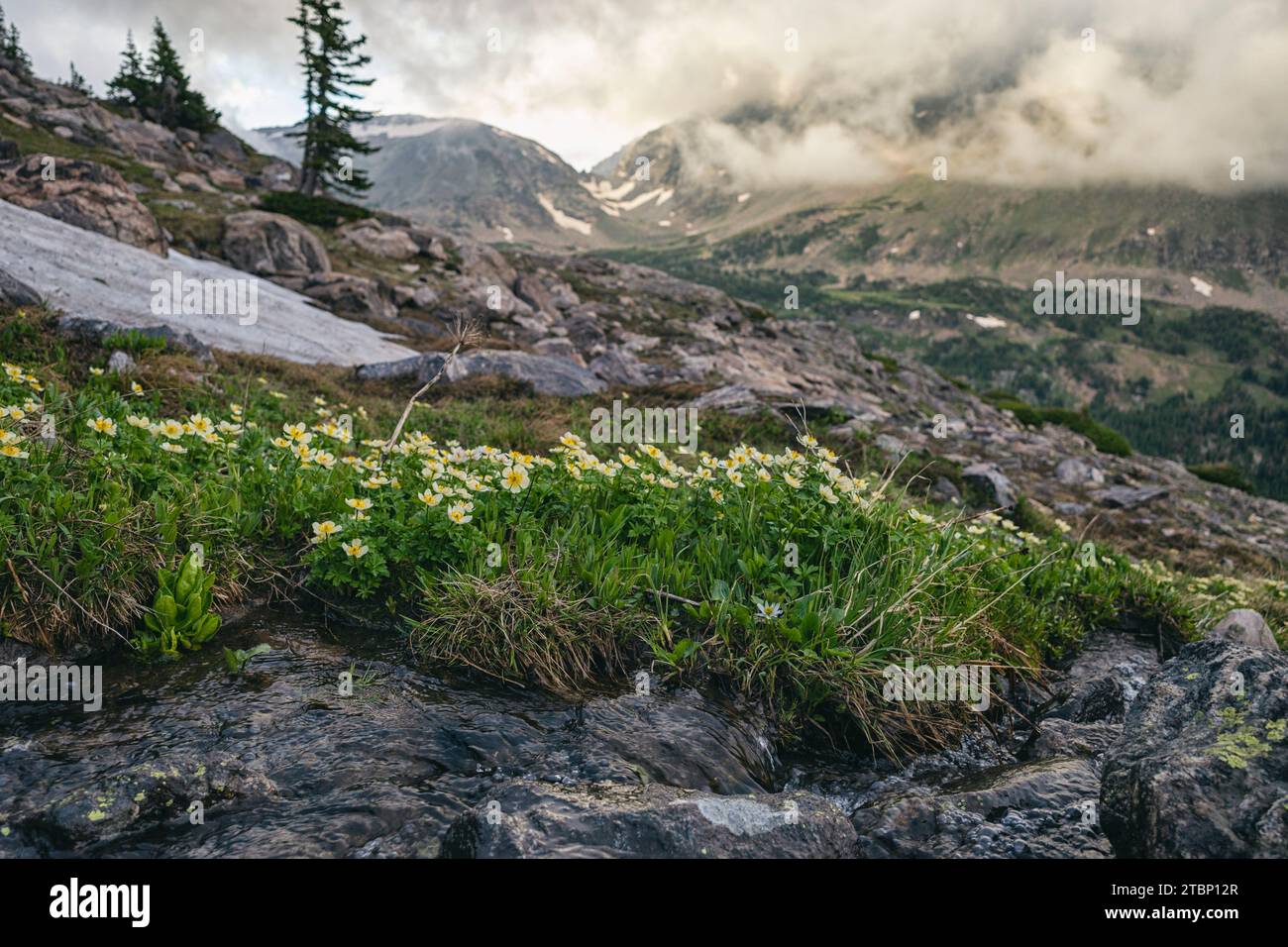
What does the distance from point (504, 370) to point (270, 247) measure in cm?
1484

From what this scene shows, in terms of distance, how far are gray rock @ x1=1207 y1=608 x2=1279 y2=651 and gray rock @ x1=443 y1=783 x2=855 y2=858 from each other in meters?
5.28

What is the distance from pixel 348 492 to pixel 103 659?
185cm

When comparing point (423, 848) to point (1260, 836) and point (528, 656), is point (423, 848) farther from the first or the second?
point (1260, 836)

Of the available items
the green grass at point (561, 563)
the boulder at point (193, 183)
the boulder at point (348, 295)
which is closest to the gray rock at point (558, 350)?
the boulder at point (348, 295)

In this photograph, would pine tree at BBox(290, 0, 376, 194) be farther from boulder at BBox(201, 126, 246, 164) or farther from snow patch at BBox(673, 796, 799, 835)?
snow patch at BBox(673, 796, 799, 835)

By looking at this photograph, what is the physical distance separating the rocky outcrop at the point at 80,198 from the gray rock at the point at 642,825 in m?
22.7

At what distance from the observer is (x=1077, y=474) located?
19938mm

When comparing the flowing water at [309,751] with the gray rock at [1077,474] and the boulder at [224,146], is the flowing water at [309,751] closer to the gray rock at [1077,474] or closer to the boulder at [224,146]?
the gray rock at [1077,474]

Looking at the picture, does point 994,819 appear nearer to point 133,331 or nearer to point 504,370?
point 133,331

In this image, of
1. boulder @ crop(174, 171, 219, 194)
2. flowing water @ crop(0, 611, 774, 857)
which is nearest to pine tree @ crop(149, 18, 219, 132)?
boulder @ crop(174, 171, 219, 194)

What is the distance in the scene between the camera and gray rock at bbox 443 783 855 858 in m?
2.79

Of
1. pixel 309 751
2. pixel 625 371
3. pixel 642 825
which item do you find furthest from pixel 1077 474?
pixel 309 751

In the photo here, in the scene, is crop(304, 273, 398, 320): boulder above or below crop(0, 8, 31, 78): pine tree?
below
